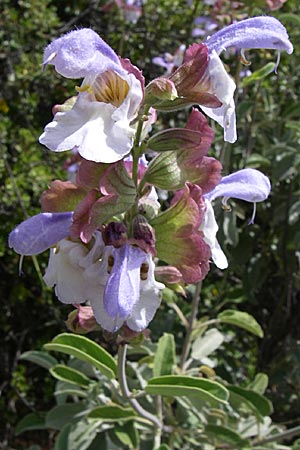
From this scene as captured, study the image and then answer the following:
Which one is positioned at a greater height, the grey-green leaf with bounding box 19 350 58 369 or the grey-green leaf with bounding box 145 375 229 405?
the grey-green leaf with bounding box 145 375 229 405

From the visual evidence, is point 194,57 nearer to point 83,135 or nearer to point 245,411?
point 83,135

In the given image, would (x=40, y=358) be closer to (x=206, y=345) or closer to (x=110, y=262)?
(x=206, y=345)

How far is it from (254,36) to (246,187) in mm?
206

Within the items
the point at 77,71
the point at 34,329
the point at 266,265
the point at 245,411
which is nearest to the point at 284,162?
the point at 266,265

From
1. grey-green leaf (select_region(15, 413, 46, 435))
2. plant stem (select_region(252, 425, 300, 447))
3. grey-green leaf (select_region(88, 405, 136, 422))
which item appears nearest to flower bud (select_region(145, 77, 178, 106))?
grey-green leaf (select_region(88, 405, 136, 422))

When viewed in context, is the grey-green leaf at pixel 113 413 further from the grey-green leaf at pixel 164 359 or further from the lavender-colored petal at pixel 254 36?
the lavender-colored petal at pixel 254 36

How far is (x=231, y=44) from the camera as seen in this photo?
750 mm

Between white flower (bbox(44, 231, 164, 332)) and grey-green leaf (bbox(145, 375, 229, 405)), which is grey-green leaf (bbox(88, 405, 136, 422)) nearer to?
grey-green leaf (bbox(145, 375, 229, 405))

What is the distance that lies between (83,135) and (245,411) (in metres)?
1.10

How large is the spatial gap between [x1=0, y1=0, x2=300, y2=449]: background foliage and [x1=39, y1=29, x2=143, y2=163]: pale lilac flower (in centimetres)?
85

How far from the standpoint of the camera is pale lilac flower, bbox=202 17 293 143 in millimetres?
707

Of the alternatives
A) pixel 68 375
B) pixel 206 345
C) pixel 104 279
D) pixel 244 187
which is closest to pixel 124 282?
pixel 104 279

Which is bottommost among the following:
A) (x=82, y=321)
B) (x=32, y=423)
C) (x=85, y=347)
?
(x=32, y=423)

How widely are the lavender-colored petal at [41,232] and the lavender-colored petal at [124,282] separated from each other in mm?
80
